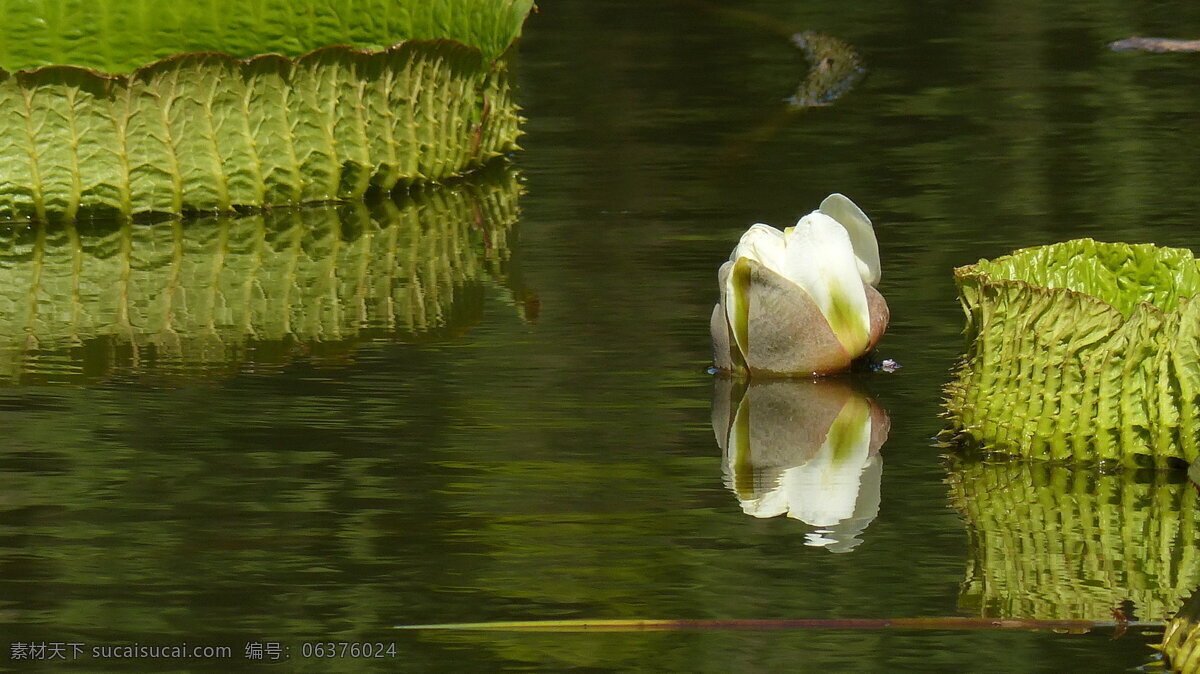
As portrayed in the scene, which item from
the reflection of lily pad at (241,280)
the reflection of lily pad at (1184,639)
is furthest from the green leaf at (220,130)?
the reflection of lily pad at (1184,639)

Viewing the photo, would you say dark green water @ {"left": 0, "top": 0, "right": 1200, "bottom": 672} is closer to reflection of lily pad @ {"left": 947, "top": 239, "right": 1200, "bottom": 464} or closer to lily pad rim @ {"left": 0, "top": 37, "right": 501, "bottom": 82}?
reflection of lily pad @ {"left": 947, "top": 239, "right": 1200, "bottom": 464}

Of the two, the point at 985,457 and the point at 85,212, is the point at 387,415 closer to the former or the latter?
the point at 985,457

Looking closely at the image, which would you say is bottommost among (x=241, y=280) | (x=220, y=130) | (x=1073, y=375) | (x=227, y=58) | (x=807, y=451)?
(x=241, y=280)

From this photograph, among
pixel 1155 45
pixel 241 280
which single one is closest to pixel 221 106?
pixel 241 280

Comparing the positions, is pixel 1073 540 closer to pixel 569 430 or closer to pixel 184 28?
pixel 569 430

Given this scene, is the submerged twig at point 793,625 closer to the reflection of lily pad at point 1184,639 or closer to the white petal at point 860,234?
the reflection of lily pad at point 1184,639

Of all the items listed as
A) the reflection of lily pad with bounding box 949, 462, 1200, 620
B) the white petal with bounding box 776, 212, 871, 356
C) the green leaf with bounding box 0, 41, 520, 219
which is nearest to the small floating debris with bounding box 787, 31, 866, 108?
the green leaf with bounding box 0, 41, 520, 219
